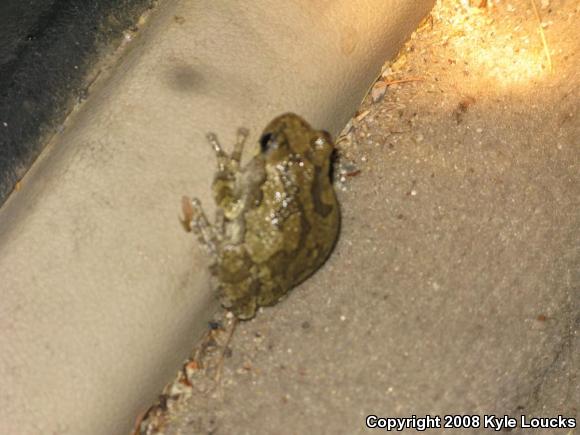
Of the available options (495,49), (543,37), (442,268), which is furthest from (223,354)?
(543,37)

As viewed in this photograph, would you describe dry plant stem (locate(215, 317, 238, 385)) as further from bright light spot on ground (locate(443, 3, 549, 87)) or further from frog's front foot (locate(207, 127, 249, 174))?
bright light spot on ground (locate(443, 3, 549, 87))

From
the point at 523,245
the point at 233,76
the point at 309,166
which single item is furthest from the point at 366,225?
the point at 233,76

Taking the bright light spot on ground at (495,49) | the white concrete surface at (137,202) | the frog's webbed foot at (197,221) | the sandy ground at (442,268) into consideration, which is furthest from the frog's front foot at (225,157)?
the bright light spot on ground at (495,49)

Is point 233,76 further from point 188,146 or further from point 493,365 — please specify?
point 493,365

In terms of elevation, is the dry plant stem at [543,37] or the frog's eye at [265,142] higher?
the frog's eye at [265,142]

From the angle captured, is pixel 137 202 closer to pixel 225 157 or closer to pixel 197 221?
pixel 197 221

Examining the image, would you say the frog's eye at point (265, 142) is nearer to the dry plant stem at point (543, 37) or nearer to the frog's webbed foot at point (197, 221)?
the frog's webbed foot at point (197, 221)
